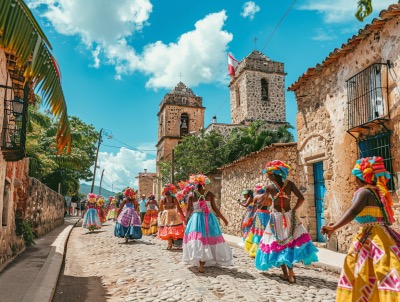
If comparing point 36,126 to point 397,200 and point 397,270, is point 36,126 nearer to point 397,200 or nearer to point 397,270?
point 397,200

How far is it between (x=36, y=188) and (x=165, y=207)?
5969 mm

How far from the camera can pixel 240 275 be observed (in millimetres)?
6777

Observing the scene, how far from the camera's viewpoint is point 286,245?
6184 millimetres

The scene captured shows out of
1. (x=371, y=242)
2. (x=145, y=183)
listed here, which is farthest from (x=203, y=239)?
(x=145, y=183)

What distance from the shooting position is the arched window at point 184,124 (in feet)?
132

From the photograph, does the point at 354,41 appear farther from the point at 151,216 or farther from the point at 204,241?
the point at 151,216

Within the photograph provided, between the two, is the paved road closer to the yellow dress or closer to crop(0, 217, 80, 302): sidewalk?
crop(0, 217, 80, 302): sidewalk

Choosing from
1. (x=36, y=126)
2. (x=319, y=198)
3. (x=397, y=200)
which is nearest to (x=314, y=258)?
(x=397, y=200)

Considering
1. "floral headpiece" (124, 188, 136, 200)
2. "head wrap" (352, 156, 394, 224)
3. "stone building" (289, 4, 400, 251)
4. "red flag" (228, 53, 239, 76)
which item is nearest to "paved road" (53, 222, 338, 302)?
"head wrap" (352, 156, 394, 224)

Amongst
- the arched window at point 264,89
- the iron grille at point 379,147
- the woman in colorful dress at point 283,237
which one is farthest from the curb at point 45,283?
the arched window at point 264,89

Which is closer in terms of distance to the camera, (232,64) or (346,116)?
(346,116)

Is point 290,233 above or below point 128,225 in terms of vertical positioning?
above

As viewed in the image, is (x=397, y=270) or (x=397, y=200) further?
(x=397, y=200)

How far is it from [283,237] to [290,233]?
14cm
